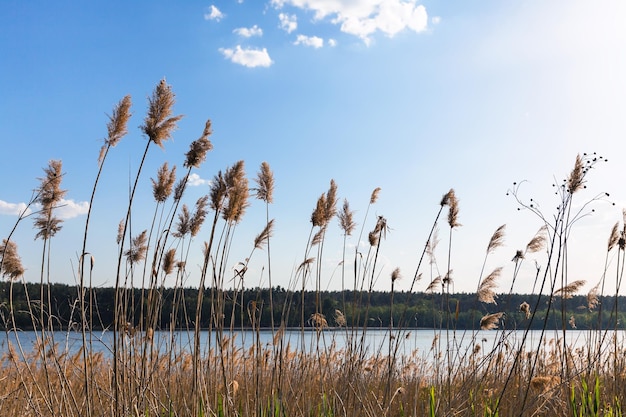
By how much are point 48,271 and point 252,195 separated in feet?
4.70

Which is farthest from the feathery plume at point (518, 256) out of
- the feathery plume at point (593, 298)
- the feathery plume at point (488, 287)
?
the feathery plume at point (593, 298)

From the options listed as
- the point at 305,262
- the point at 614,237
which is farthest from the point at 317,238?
the point at 614,237

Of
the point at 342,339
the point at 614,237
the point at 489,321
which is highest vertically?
the point at 614,237

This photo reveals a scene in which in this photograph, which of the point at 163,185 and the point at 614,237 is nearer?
the point at 163,185

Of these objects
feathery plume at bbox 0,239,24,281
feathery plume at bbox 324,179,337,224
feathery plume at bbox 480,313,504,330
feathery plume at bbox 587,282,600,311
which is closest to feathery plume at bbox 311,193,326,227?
feathery plume at bbox 324,179,337,224

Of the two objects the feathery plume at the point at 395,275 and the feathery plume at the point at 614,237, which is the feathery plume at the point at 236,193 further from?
the feathery plume at the point at 614,237

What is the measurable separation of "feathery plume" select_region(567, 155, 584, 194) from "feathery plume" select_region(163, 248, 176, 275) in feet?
9.00

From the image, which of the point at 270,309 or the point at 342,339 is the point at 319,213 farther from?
the point at 342,339

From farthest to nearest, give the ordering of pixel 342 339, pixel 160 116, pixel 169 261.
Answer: pixel 342 339
pixel 169 261
pixel 160 116

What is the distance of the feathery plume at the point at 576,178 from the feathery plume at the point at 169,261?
Result: 9.00 feet

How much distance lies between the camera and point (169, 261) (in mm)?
4289

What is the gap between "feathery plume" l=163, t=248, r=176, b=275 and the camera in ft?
13.9

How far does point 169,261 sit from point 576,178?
2.83 m

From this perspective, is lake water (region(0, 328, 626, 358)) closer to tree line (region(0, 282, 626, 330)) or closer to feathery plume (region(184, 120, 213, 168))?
tree line (region(0, 282, 626, 330))
